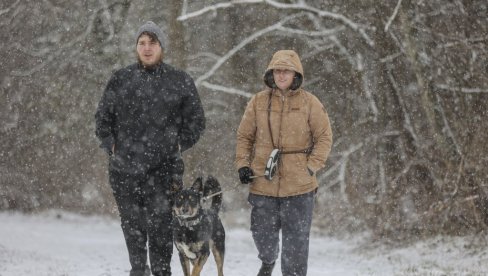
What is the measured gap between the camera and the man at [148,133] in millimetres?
5629

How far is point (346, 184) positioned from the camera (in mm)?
12445

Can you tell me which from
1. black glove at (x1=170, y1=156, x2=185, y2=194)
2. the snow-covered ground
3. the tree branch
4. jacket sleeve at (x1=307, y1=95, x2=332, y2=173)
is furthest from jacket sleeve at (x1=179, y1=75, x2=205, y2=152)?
the tree branch

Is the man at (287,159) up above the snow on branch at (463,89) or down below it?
below

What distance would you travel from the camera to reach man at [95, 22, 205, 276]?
5.63 meters

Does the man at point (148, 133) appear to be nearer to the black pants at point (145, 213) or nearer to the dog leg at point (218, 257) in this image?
the black pants at point (145, 213)

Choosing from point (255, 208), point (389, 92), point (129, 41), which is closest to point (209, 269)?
point (255, 208)

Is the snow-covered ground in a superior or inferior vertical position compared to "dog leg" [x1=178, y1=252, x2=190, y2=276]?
inferior

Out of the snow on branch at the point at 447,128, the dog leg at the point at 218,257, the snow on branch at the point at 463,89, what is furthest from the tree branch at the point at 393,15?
the dog leg at the point at 218,257

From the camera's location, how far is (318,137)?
5.85 metres

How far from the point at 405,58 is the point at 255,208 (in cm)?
622

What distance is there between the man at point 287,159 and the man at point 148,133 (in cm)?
56

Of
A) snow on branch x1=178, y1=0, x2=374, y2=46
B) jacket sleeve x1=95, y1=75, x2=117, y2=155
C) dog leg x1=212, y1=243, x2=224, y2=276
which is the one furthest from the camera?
snow on branch x1=178, y1=0, x2=374, y2=46

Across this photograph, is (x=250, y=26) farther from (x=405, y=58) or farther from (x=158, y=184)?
(x=158, y=184)

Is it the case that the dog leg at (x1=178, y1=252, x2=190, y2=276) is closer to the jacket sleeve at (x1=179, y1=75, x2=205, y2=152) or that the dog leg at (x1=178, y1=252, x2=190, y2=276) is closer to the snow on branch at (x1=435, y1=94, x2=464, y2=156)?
the jacket sleeve at (x1=179, y1=75, x2=205, y2=152)
